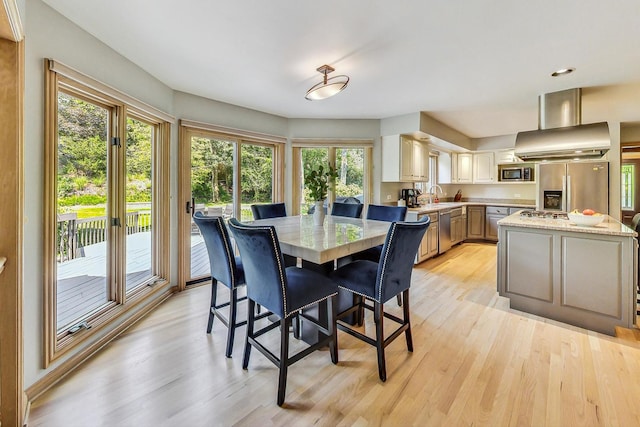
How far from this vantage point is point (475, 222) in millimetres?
6008

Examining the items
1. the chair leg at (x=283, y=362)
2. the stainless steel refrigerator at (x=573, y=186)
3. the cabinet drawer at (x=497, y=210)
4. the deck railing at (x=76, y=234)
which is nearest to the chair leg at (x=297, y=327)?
the chair leg at (x=283, y=362)

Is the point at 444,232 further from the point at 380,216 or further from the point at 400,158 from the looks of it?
the point at 380,216

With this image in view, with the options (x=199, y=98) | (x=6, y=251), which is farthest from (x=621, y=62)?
(x=6, y=251)

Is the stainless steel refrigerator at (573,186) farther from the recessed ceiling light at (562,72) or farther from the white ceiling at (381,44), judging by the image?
the recessed ceiling light at (562,72)

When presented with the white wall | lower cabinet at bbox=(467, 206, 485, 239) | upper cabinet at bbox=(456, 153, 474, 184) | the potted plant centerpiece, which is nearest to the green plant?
the potted plant centerpiece

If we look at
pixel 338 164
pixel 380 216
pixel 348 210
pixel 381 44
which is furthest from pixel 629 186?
pixel 381 44

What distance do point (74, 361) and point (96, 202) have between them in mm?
1170

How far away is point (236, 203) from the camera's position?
12.5 ft

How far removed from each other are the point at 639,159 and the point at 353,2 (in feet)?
28.8

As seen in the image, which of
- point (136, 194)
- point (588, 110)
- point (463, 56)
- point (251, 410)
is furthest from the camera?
point (588, 110)

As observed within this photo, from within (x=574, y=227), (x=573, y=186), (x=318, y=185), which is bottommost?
(x=574, y=227)

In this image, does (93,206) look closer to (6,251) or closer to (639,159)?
(6,251)

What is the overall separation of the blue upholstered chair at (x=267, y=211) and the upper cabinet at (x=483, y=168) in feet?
16.2

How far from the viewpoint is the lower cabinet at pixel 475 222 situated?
19.5ft
